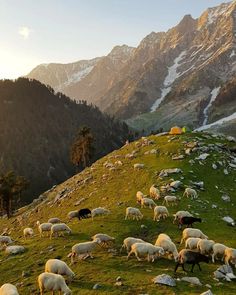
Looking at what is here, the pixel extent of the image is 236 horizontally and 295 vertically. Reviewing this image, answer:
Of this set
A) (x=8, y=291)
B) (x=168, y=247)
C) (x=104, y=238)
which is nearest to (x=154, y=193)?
(x=104, y=238)

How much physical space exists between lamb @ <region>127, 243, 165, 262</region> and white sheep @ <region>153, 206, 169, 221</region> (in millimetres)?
10165

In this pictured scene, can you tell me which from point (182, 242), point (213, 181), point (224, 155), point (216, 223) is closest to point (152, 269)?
point (182, 242)

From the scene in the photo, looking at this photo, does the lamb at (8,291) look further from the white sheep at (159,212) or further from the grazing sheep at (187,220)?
the white sheep at (159,212)

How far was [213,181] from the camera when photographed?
49.6 metres

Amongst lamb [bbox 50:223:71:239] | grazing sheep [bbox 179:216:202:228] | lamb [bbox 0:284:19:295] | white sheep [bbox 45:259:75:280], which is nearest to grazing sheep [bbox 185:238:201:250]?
grazing sheep [bbox 179:216:202:228]

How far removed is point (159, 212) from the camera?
37.9 metres

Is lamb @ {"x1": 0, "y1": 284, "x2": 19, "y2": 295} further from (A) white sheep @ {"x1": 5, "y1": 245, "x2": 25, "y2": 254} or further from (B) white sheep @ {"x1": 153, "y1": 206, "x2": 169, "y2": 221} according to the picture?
(B) white sheep @ {"x1": 153, "y1": 206, "x2": 169, "y2": 221}

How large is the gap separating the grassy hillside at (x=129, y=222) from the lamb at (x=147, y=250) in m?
0.52

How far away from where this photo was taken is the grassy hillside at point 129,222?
80.0ft

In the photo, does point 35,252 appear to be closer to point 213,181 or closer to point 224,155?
point 213,181

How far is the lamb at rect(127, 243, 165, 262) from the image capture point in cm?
2723

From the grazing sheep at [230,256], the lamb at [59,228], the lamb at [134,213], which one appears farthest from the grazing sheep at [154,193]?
the grazing sheep at [230,256]

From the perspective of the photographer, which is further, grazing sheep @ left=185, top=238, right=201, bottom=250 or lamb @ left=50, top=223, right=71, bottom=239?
lamb @ left=50, top=223, right=71, bottom=239

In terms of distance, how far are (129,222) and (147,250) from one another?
10473 millimetres
